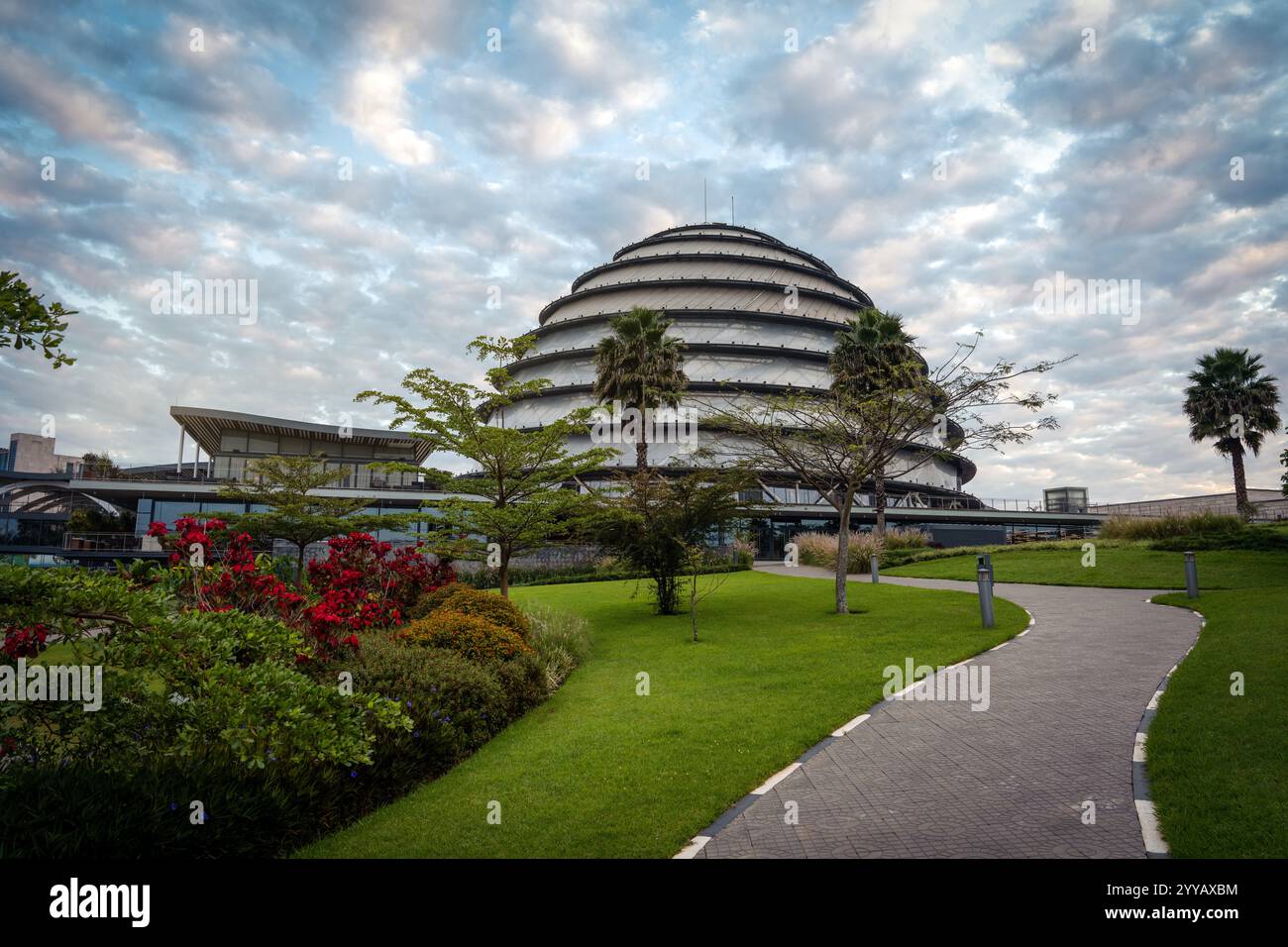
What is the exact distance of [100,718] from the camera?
543 cm

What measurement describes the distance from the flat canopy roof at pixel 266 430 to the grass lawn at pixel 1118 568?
3178cm

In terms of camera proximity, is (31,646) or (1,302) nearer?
(1,302)

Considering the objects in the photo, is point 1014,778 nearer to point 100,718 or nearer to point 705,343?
point 100,718

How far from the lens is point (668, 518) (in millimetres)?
19625

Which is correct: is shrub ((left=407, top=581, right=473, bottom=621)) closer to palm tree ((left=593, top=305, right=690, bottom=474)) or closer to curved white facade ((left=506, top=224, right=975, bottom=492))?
palm tree ((left=593, top=305, right=690, bottom=474))

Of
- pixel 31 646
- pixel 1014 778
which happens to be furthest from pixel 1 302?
pixel 1014 778

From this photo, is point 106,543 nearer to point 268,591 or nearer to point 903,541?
point 268,591

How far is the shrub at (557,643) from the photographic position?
12406 mm

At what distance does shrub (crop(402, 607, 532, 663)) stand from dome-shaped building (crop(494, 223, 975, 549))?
1592 inches

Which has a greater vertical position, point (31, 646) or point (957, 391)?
point (957, 391)

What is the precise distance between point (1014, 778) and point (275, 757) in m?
6.95

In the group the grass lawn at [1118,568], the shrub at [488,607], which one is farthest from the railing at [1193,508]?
the shrub at [488,607]

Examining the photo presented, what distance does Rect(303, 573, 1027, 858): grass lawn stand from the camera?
5879mm

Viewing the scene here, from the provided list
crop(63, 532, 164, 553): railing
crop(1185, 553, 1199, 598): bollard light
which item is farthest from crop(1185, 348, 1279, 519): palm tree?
crop(63, 532, 164, 553): railing
